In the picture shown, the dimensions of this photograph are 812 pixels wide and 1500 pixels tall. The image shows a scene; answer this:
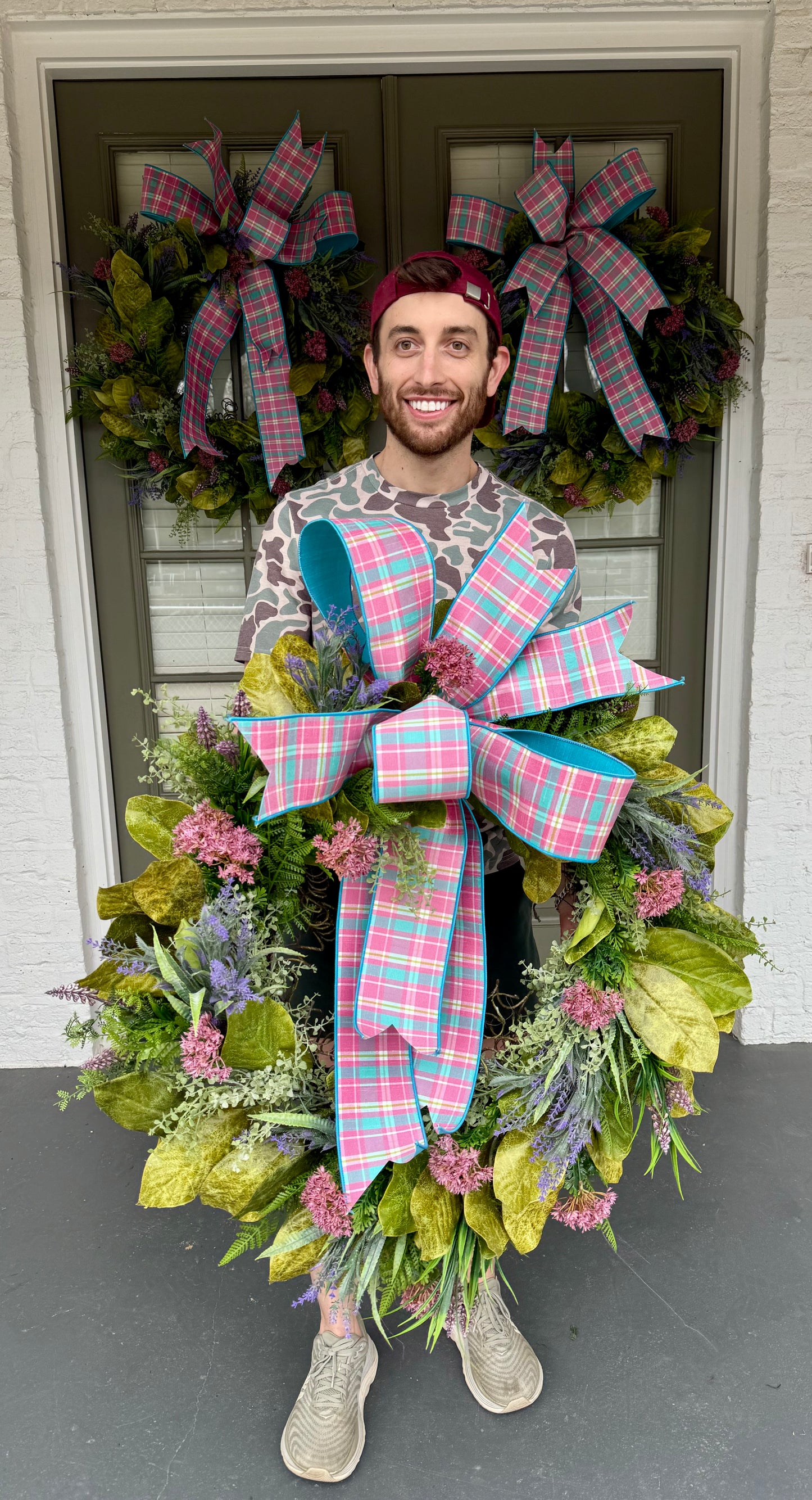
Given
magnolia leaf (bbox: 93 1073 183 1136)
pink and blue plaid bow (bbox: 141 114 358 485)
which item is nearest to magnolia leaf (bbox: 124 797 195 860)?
magnolia leaf (bbox: 93 1073 183 1136)

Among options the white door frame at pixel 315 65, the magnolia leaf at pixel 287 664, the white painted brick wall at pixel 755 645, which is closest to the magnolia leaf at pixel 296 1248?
the magnolia leaf at pixel 287 664

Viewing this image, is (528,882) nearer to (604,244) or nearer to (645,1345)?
(645,1345)

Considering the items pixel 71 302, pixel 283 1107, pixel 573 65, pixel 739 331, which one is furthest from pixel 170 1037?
pixel 573 65

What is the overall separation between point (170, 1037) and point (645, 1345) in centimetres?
97

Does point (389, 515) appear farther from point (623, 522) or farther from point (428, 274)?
point (623, 522)

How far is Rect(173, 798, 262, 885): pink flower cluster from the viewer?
3.19 ft

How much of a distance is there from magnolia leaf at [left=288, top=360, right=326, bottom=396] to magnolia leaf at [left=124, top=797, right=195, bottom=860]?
1.27 meters

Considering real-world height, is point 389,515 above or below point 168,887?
above

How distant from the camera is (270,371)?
6.48ft

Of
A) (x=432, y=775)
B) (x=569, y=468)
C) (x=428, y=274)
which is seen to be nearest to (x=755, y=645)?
(x=569, y=468)

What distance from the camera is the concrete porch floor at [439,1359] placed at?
121 cm

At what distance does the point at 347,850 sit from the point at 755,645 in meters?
1.63

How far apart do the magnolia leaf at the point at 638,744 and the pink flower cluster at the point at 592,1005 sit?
26cm

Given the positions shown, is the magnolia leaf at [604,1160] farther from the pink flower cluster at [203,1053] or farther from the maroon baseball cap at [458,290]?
the maroon baseball cap at [458,290]
